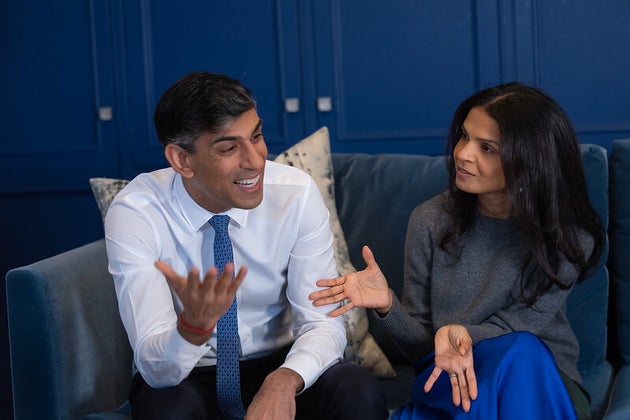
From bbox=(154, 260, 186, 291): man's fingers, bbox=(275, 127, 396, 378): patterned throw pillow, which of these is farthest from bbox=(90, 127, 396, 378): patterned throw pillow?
bbox=(154, 260, 186, 291): man's fingers

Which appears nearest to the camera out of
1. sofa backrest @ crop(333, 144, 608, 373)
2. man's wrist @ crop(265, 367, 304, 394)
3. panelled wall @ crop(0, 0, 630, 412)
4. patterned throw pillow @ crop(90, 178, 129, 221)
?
man's wrist @ crop(265, 367, 304, 394)

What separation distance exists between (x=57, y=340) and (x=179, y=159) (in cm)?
44

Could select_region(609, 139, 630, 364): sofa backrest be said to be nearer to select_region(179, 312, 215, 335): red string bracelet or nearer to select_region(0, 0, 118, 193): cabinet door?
select_region(179, 312, 215, 335): red string bracelet

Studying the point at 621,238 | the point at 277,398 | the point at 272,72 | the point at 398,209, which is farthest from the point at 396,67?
the point at 277,398

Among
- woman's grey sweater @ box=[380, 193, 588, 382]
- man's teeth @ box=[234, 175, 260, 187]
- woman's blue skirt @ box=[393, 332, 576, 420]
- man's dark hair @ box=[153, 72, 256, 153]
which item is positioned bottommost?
woman's blue skirt @ box=[393, 332, 576, 420]

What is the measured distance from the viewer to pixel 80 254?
2.05 meters

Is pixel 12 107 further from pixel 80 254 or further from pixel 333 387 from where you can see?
pixel 333 387

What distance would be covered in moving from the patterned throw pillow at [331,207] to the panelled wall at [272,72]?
675 mm

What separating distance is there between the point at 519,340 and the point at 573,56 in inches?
53.3

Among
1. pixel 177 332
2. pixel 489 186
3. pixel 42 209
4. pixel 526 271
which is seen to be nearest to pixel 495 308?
pixel 526 271

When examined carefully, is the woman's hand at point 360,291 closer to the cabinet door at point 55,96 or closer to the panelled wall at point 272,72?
the panelled wall at point 272,72

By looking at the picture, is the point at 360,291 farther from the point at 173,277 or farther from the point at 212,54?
the point at 212,54

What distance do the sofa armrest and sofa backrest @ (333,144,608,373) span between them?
64 centimetres

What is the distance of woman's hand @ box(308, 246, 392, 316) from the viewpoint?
1.76 metres
